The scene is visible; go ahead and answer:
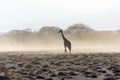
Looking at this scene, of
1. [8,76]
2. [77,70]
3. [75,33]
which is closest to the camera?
[8,76]

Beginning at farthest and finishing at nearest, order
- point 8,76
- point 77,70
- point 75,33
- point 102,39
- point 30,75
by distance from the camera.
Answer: point 75,33 < point 102,39 < point 77,70 < point 30,75 < point 8,76

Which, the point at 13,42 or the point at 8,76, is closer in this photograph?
the point at 8,76

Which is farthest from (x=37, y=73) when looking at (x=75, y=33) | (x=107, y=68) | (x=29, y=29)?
(x=29, y=29)

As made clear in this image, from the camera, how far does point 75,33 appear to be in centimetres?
12612

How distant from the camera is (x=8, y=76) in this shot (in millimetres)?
27797

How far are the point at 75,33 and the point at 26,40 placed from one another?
12850mm

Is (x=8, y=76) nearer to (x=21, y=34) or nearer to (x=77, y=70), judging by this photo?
(x=77, y=70)

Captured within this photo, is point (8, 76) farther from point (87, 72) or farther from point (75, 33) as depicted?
point (75, 33)

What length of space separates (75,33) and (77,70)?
307 ft

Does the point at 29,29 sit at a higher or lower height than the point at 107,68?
higher

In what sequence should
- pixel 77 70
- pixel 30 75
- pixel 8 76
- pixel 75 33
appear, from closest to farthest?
pixel 8 76, pixel 30 75, pixel 77 70, pixel 75 33

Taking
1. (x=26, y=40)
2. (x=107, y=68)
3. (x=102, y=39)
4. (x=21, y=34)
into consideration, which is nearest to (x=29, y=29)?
(x=21, y=34)

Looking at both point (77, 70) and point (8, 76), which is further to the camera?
point (77, 70)

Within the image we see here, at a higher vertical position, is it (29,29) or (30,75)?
(29,29)
